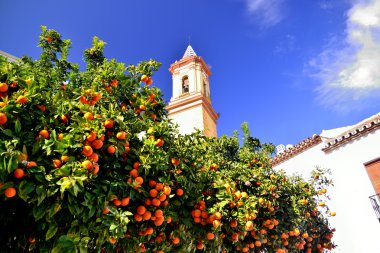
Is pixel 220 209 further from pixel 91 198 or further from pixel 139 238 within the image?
pixel 91 198

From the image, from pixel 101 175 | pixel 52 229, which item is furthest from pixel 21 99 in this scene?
pixel 52 229

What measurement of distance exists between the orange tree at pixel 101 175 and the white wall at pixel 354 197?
6982 millimetres

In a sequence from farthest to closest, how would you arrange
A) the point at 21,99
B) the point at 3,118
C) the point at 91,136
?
the point at 91,136
the point at 21,99
the point at 3,118

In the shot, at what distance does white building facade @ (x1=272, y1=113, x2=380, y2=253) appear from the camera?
30.7 ft

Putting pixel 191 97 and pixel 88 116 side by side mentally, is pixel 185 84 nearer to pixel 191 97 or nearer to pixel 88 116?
pixel 191 97

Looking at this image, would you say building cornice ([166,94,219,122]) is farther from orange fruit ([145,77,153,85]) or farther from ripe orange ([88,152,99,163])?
ripe orange ([88,152,99,163])

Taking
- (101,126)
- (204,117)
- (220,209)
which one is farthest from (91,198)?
(204,117)

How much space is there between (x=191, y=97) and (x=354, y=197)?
1198cm

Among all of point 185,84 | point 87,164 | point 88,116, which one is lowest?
point 87,164

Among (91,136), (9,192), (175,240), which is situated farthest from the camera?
(175,240)

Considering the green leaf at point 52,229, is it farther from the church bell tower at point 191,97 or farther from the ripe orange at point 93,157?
the church bell tower at point 191,97

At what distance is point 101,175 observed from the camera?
8.27ft

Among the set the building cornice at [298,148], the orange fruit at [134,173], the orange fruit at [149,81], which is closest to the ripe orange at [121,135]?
the orange fruit at [134,173]

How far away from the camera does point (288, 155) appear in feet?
42.4
